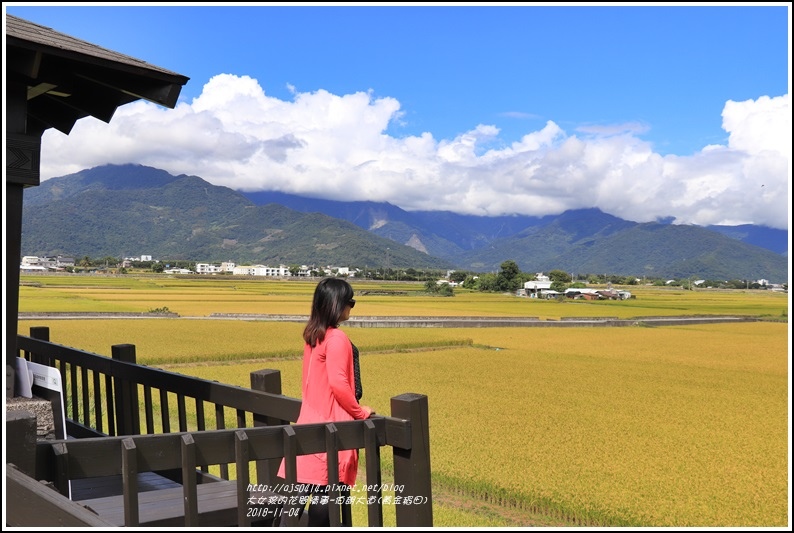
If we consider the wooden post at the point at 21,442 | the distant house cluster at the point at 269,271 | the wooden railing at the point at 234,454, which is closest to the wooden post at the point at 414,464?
the wooden railing at the point at 234,454

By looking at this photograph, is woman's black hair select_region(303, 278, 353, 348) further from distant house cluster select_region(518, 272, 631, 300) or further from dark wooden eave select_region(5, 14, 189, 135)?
distant house cluster select_region(518, 272, 631, 300)

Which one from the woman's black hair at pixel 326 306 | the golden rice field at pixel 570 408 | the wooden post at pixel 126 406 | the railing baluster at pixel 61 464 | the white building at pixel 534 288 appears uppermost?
the woman's black hair at pixel 326 306

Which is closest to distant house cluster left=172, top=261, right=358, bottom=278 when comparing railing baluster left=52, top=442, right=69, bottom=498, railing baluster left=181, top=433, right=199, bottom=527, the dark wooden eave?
the dark wooden eave

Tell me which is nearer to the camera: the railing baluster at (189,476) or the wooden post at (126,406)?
the railing baluster at (189,476)

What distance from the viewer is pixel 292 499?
3570 mm

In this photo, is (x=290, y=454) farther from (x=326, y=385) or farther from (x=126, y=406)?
(x=126, y=406)

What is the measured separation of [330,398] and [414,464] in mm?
696

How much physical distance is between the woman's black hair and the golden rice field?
9.65 feet

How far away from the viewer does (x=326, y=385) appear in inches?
151

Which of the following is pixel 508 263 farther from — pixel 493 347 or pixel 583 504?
pixel 583 504

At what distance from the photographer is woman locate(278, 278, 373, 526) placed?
372 cm

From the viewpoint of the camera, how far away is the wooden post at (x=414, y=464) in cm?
336

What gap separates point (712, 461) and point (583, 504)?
3371 millimetres

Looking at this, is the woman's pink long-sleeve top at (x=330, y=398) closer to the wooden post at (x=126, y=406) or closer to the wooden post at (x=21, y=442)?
the wooden post at (x=21, y=442)
